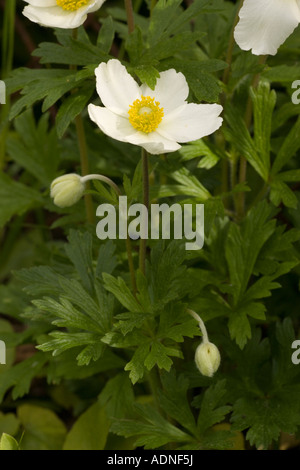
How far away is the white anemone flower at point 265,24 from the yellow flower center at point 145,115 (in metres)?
0.18

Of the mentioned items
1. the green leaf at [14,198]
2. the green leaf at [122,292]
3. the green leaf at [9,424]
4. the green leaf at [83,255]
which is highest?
the green leaf at [14,198]

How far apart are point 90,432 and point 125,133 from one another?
0.76m

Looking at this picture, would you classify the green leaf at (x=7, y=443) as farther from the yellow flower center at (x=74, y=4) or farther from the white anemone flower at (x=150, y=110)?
the yellow flower center at (x=74, y=4)

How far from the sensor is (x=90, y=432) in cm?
151

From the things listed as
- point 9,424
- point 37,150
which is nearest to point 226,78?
point 37,150

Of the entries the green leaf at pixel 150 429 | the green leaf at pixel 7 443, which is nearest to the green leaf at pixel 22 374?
the green leaf at pixel 7 443

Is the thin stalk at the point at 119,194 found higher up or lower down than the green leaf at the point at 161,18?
lower down

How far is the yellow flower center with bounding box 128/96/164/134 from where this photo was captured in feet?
3.62

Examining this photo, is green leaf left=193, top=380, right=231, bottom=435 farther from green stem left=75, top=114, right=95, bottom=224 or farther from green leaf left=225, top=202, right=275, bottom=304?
green stem left=75, top=114, right=95, bottom=224

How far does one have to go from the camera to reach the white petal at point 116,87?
1109 mm

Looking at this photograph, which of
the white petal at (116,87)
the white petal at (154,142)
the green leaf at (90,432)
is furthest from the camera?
the green leaf at (90,432)

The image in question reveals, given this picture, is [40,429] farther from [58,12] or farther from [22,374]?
[58,12]

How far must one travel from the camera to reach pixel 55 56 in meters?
1.22
